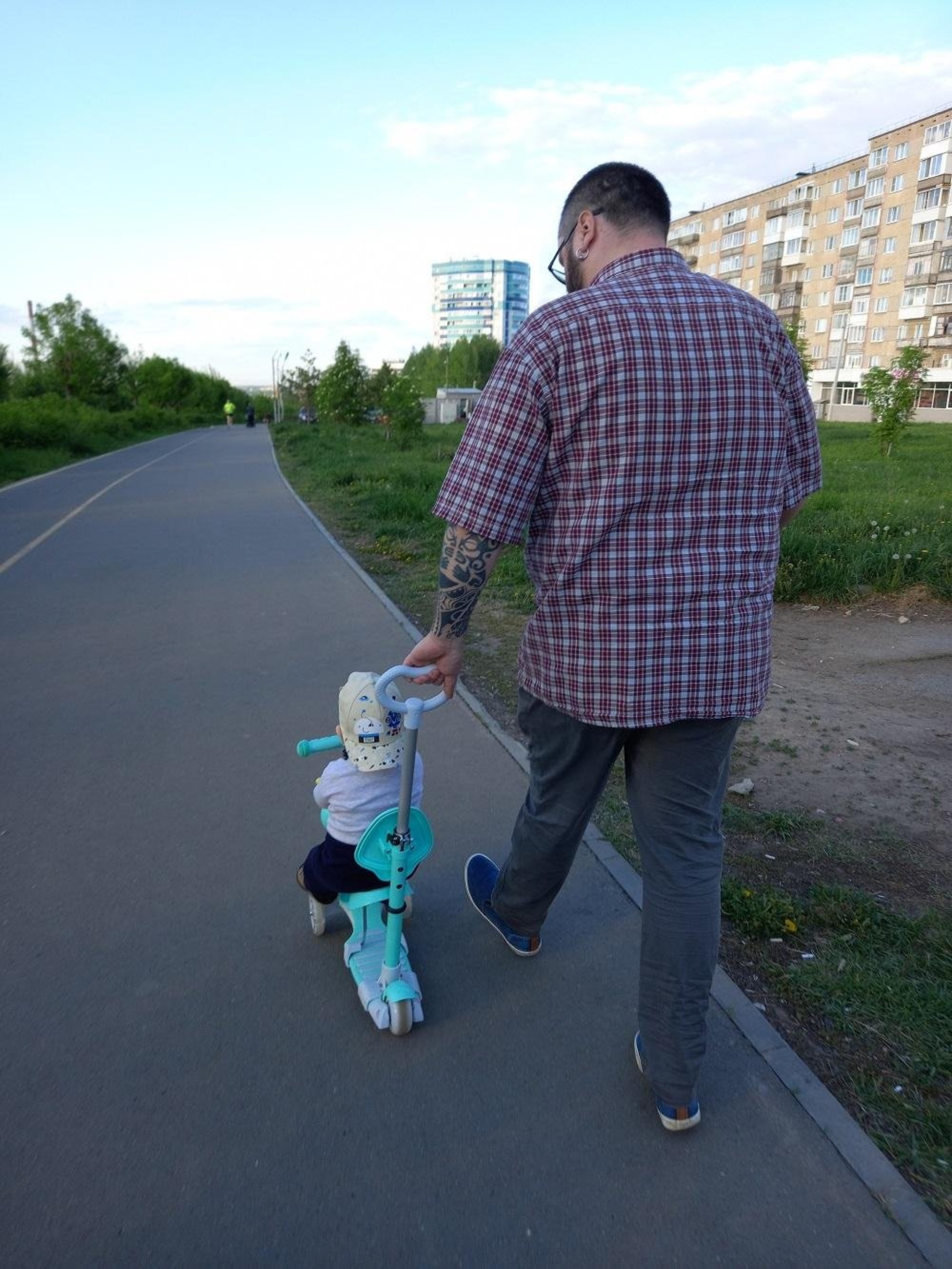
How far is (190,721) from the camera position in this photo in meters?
4.94

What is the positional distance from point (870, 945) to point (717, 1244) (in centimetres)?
136

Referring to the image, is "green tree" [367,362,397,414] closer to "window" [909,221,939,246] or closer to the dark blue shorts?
the dark blue shorts

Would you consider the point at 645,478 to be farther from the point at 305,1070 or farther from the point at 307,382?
the point at 307,382

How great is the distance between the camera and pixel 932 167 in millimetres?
59312

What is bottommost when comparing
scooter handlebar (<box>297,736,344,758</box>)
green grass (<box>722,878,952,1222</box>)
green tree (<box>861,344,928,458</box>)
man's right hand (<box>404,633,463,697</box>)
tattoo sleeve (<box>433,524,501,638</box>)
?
green grass (<box>722,878,952,1222</box>)

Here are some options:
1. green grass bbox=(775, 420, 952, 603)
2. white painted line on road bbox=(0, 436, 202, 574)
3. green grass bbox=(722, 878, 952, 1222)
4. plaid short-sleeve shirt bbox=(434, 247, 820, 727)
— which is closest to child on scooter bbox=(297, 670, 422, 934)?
plaid short-sleeve shirt bbox=(434, 247, 820, 727)

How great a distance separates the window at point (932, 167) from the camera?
5847 cm

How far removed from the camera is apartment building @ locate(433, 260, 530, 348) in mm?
185875

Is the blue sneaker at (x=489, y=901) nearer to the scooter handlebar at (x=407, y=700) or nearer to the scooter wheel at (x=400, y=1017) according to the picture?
the scooter wheel at (x=400, y=1017)

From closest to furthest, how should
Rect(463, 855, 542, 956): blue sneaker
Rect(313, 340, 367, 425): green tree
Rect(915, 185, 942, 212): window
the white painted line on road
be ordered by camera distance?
Rect(463, 855, 542, 956): blue sneaker → the white painted line on road → Rect(313, 340, 367, 425): green tree → Rect(915, 185, 942, 212): window

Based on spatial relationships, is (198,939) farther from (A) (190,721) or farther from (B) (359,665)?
(B) (359,665)

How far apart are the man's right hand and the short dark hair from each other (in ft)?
3.81

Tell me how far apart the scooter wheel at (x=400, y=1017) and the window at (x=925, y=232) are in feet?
236

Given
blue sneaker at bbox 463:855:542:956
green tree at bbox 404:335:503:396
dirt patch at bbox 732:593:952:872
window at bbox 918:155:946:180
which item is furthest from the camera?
green tree at bbox 404:335:503:396
